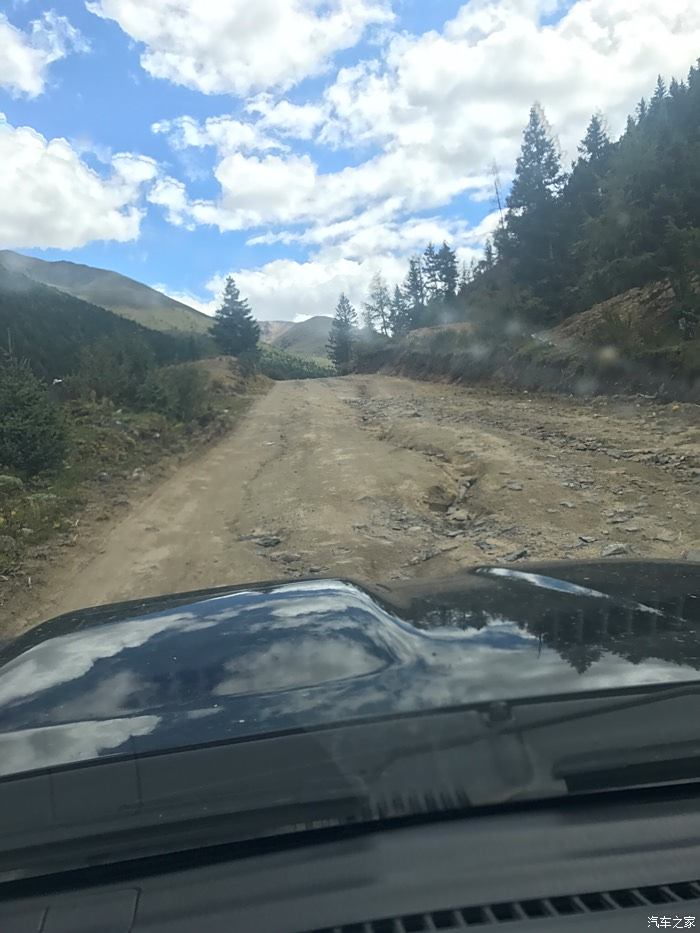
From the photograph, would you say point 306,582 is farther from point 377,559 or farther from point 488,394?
point 488,394

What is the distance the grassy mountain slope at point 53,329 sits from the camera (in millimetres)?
27062

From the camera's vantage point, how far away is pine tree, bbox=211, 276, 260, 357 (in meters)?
51.8

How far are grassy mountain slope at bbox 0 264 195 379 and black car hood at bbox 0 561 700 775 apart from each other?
2056 centimetres

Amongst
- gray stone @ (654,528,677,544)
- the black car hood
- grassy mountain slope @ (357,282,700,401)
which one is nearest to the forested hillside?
grassy mountain slope @ (357,282,700,401)

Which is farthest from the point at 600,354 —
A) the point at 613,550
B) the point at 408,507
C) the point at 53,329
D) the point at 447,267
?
the point at 447,267

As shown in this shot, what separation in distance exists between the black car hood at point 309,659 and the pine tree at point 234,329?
5040 centimetres

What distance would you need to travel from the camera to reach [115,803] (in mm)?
1381

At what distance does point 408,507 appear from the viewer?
818cm

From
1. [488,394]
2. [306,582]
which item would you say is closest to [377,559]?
[306,582]

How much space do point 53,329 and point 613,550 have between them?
37.1 metres

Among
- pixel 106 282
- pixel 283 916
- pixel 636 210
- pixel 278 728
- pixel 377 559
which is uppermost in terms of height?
pixel 106 282

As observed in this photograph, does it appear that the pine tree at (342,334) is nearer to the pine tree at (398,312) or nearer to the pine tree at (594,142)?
the pine tree at (398,312)

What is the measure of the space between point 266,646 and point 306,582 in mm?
899

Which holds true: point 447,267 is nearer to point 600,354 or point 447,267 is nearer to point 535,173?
point 535,173
